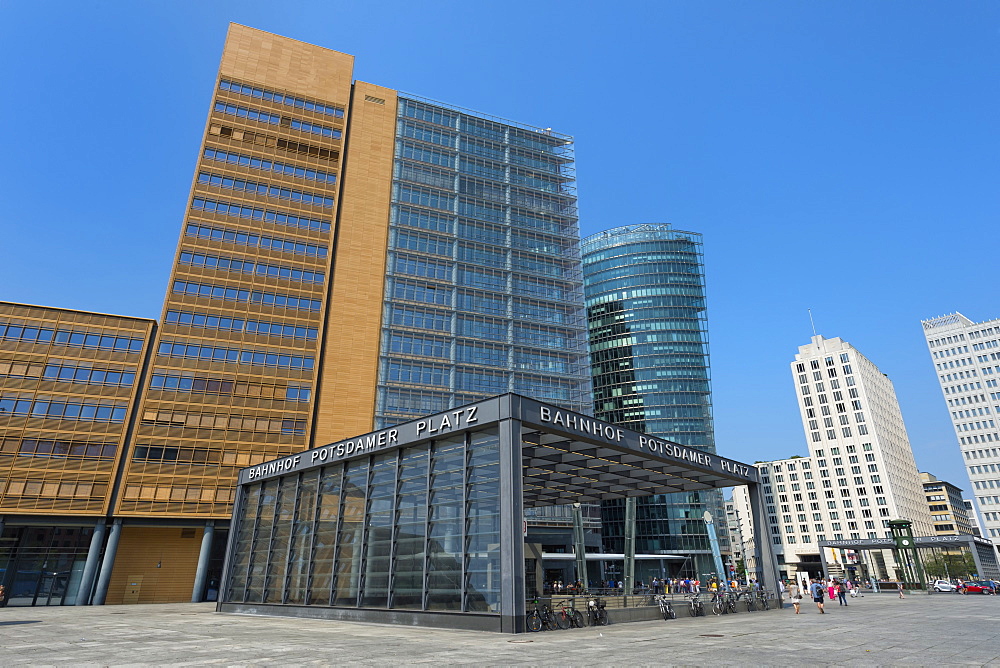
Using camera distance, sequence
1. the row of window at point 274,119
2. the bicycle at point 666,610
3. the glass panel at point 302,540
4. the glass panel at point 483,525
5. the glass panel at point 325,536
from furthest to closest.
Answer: the row of window at point 274,119
the glass panel at point 302,540
the glass panel at point 325,536
the bicycle at point 666,610
the glass panel at point 483,525

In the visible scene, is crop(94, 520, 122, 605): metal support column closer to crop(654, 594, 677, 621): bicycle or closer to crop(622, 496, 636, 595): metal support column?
crop(622, 496, 636, 595): metal support column

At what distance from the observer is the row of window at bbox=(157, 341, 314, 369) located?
58625mm

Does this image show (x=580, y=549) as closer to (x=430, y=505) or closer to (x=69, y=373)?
(x=430, y=505)

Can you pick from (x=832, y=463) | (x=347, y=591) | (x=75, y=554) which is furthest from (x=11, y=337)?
(x=832, y=463)

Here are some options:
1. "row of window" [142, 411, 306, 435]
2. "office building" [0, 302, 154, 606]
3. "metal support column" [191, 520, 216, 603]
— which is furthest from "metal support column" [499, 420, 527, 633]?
"office building" [0, 302, 154, 606]

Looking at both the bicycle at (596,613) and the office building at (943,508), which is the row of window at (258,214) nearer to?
the bicycle at (596,613)

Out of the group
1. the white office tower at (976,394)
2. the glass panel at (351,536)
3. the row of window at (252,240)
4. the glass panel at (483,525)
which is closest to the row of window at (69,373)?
the row of window at (252,240)

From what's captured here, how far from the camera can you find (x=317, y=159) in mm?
73438

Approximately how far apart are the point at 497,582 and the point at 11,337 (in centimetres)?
5725

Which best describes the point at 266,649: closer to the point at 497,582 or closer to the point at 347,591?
the point at 497,582

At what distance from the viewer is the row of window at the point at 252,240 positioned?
63875 millimetres

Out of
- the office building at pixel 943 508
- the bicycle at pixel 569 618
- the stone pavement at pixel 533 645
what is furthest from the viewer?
the office building at pixel 943 508

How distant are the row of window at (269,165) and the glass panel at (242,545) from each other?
44379mm

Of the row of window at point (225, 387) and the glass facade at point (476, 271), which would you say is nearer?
the row of window at point (225, 387)
